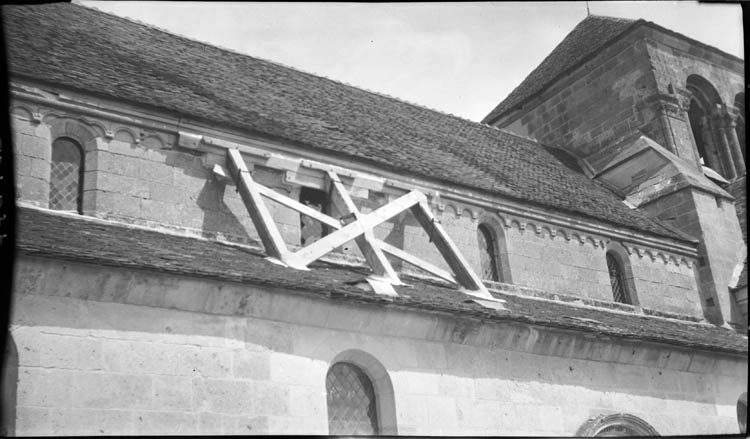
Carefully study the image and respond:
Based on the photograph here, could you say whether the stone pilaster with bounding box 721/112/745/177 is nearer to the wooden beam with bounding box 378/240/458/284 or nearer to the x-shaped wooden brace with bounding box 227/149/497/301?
the x-shaped wooden brace with bounding box 227/149/497/301

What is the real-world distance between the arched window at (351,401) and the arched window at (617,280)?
659cm

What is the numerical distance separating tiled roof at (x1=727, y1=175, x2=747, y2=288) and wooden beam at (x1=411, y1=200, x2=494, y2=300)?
7.11 meters

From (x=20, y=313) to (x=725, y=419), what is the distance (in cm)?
972

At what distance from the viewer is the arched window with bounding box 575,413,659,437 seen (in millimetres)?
11877

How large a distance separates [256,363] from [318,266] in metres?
2.23

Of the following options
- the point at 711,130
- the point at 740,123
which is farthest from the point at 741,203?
the point at 740,123

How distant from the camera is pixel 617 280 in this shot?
16250 mm

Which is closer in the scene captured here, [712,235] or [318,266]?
[318,266]

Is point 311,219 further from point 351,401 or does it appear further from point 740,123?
point 740,123


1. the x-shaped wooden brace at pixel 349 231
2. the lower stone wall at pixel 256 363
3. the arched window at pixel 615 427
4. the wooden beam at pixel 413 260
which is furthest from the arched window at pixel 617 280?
the wooden beam at pixel 413 260

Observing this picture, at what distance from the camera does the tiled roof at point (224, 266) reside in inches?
344

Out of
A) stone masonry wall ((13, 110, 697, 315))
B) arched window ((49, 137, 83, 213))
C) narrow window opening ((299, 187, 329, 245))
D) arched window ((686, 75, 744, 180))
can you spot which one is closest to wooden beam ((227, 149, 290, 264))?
stone masonry wall ((13, 110, 697, 315))

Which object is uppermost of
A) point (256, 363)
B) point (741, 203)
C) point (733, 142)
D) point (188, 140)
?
point (733, 142)

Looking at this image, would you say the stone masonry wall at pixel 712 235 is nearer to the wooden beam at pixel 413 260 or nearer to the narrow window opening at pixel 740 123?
the narrow window opening at pixel 740 123
